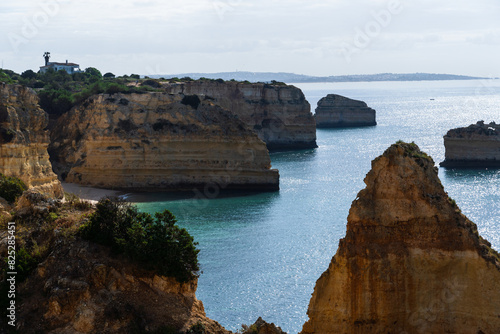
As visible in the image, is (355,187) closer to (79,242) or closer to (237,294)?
(237,294)

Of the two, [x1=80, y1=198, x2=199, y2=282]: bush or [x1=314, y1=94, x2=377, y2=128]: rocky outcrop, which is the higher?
[x1=80, y1=198, x2=199, y2=282]: bush

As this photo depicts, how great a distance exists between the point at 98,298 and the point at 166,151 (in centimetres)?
4281

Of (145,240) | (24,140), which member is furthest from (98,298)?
(24,140)

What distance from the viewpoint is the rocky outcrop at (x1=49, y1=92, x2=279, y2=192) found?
5747 centimetres

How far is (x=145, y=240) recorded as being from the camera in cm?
1648

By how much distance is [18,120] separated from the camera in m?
39.2

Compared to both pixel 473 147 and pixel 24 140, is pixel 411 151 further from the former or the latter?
pixel 473 147

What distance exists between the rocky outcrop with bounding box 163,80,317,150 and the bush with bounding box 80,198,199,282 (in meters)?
77.2

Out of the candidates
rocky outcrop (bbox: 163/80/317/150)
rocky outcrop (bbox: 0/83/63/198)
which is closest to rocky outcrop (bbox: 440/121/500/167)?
rocky outcrop (bbox: 163/80/317/150)

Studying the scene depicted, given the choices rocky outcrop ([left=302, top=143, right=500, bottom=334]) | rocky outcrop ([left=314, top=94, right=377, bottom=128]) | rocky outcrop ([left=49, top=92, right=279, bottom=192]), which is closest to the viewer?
rocky outcrop ([left=302, top=143, right=500, bottom=334])

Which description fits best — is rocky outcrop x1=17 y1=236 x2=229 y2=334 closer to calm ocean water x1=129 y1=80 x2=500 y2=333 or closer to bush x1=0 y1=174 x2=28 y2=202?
bush x1=0 y1=174 x2=28 y2=202

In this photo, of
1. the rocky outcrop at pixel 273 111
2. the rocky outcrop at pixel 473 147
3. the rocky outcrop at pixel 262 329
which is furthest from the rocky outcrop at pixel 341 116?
the rocky outcrop at pixel 262 329

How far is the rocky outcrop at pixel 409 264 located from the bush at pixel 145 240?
11.1ft

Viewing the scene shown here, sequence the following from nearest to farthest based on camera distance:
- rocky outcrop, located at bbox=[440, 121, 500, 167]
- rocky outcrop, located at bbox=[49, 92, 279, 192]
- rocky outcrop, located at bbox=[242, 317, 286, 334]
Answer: rocky outcrop, located at bbox=[242, 317, 286, 334]
rocky outcrop, located at bbox=[49, 92, 279, 192]
rocky outcrop, located at bbox=[440, 121, 500, 167]
